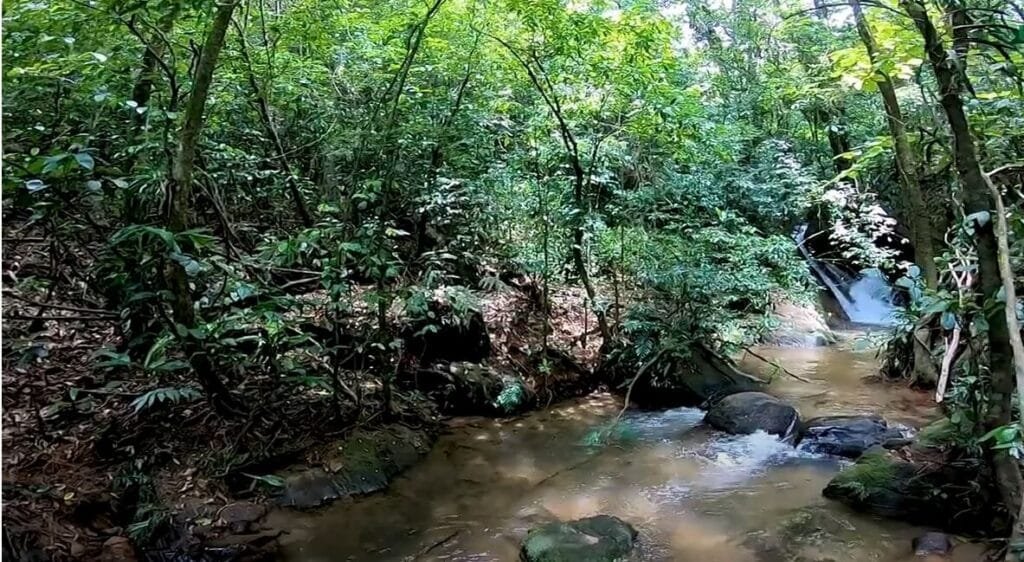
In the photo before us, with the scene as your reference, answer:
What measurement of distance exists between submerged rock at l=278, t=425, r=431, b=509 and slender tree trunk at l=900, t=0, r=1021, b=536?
3969mm

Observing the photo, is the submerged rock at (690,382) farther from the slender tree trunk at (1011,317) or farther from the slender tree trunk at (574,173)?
the slender tree trunk at (1011,317)

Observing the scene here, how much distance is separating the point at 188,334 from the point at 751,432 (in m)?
4.85

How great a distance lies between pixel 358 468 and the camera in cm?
513

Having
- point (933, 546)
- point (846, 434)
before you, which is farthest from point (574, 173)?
point (933, 546)

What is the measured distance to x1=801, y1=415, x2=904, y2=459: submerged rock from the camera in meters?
5.71

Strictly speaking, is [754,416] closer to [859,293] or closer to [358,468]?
[358,468]

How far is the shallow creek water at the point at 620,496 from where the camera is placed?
421cm

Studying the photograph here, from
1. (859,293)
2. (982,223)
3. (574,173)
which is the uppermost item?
(574,173)

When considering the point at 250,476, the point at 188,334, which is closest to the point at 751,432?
the point at 250,476

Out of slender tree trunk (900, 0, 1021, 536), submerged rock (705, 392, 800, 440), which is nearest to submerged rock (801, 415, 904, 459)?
submerged rock (705, 392, 800, 440)

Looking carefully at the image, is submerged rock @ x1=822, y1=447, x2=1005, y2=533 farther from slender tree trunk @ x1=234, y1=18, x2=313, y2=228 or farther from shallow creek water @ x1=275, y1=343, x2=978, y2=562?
slender tree trunk @ x1=234, y1=18, x2=313, y2=228

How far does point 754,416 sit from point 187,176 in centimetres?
524

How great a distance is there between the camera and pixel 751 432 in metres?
6.27

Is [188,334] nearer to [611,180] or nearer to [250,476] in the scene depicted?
[250,476]
